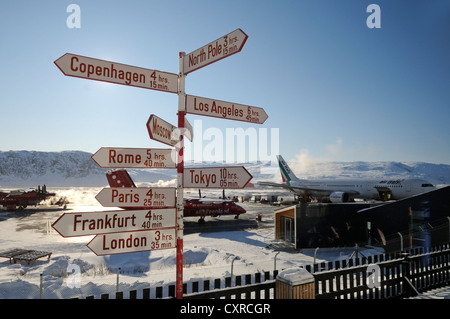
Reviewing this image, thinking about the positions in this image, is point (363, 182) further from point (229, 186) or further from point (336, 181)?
point (229, 186)

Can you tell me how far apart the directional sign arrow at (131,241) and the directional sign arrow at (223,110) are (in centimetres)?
187

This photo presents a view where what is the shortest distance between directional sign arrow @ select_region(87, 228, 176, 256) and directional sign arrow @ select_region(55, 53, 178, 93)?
2.10 metres

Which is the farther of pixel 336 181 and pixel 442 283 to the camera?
pixel 336 181

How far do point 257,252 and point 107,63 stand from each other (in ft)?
41.5

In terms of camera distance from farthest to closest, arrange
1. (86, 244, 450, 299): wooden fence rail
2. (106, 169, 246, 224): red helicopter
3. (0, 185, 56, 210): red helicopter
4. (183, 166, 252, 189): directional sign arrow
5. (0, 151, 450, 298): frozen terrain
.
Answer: (0, 185, 56, 210): red helicopter
(106, 169, 246, 224): red helicopter
(0, 151, 450, 298): frozen terrain
(86, 244, 450, 299): wooden fence rail
(183, 166, 252, 189): directional sign arrow

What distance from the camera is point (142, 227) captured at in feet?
12.0

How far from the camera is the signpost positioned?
341 cm

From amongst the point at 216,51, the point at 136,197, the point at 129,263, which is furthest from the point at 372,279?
the point at 129,263

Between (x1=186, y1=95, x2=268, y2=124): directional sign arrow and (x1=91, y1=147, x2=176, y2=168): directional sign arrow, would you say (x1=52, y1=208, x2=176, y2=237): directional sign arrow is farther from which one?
(x1=186, y1=95, x2=268, y2=124): directional sign arrow

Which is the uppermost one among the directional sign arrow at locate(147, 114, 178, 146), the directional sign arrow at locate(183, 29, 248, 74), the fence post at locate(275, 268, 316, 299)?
the directional sign arrow at locate(183, 29, 248, 74)

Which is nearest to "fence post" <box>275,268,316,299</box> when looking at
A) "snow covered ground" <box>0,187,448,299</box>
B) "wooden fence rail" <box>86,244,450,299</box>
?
"wooden fence rail" <box>86,244,450,299</box>

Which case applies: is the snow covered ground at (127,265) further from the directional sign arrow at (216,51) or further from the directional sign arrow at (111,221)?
the directional sign arrow at (216,51)

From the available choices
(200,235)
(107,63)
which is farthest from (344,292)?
(200,235)

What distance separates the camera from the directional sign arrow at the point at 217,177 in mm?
3969
